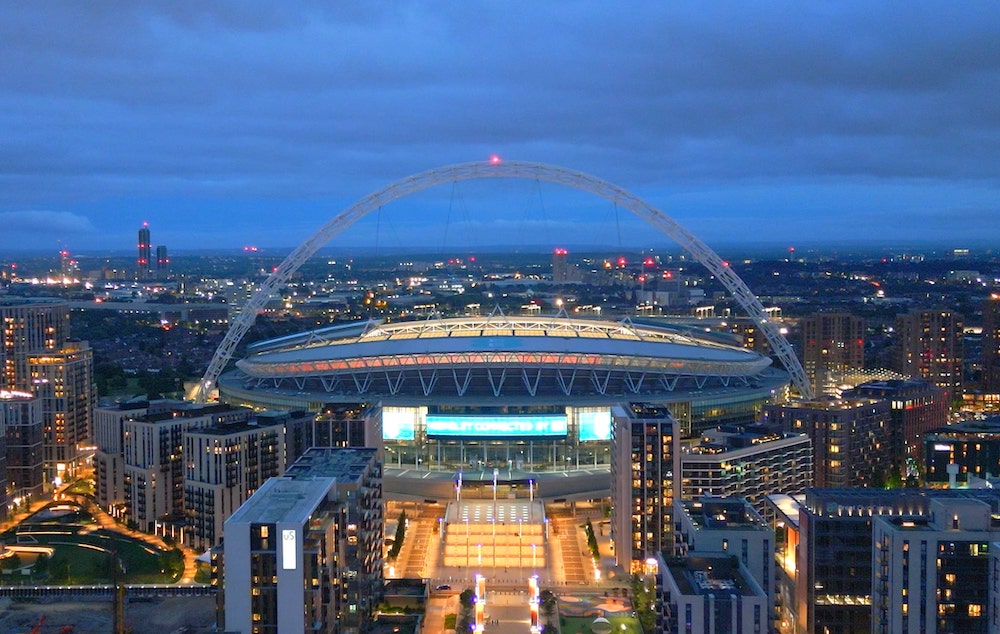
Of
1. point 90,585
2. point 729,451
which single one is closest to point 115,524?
point 90,585

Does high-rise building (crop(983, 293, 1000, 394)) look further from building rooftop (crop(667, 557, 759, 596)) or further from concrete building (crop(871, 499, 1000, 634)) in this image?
building rooftop (crop(667, 557, 759, 596))

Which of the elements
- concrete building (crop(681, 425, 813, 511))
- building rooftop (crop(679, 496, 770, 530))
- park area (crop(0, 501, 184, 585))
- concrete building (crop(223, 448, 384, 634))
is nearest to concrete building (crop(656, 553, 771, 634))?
building rooftop (crop(679, 496, 770, 530))

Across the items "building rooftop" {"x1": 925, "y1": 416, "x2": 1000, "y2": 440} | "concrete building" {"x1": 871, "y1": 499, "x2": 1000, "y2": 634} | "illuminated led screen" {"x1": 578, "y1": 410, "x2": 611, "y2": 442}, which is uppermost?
"illuminated led screen" {"x1": 578, "y1": 410, "x2": 611, "y2": 442}

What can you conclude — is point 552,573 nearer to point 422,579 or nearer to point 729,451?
point 422,579

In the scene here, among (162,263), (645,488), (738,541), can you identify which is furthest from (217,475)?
(162,263)

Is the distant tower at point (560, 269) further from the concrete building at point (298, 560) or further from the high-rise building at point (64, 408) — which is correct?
the concrete building at point (298, 560)
